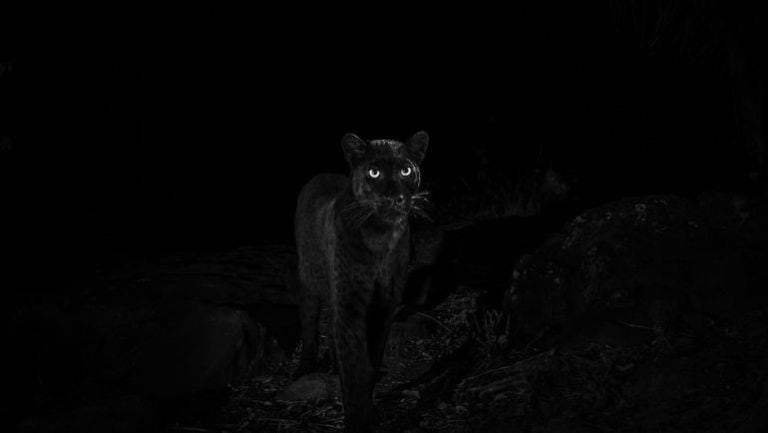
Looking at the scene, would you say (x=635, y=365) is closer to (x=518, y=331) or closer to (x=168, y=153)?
(x=518, y=331)

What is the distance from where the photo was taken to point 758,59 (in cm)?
560

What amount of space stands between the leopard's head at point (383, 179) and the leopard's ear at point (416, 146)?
36mm

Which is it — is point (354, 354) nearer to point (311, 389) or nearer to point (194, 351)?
point (311, 389)

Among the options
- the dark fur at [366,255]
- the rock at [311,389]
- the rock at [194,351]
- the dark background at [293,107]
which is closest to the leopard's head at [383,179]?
the dark fur at [366,255]

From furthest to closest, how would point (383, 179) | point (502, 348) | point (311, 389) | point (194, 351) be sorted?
point (194, 351) → point (311, 389) → point (502, 348) → point (383, 179)

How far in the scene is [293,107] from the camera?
1293 centimetres

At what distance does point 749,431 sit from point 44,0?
10180mm

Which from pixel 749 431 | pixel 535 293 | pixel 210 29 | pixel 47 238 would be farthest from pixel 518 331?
pixel 210 29

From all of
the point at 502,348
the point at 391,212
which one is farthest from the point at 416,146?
the point at 502,348

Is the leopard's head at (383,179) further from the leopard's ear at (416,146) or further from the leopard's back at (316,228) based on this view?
the leopard's back at (316,228)

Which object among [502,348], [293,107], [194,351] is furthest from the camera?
[293,107]

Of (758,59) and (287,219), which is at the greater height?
(758,59)

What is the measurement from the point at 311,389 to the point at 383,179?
6.48 ft

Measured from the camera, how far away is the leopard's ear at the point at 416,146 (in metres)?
4.75
